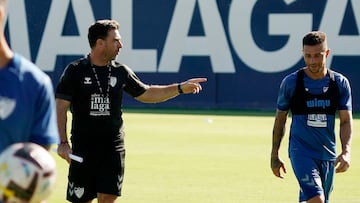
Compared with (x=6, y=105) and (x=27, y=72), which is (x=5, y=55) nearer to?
(x=27, y=72)

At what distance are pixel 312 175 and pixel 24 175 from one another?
5022 mm

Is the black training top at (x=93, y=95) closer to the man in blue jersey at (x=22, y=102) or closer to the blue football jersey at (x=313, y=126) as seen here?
the blue football jersey at (x=313, y=126)

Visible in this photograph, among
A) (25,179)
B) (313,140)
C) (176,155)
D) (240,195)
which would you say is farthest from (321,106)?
(176,155)

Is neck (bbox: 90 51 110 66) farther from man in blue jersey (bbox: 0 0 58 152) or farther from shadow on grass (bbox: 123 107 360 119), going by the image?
shadow on grass (bbox: 123 107 360 119)

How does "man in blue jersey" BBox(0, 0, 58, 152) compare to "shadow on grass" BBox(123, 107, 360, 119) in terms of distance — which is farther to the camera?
"shadow on grass" BBox(123, 107, 360, 119)

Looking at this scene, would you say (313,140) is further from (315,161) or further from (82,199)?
(82,199)

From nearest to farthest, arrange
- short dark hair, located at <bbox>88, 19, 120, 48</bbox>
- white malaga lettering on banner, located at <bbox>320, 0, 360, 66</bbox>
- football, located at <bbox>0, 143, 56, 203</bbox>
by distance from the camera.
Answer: football, located at <bbox>0, 143, 56, 203</bbox>, short dark hair, located at <bbox>88, 19, 120, 48</bbox>, white malaga lettering on banner, located at <bbox>320, 0, 360, 66</bbox>

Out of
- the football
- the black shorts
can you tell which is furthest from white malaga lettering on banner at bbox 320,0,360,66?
the football

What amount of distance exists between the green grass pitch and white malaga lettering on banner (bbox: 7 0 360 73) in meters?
3.97

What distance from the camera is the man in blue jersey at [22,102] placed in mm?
5902

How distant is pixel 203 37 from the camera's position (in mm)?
30828

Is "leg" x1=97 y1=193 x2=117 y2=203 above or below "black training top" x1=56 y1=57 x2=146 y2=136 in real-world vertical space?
below

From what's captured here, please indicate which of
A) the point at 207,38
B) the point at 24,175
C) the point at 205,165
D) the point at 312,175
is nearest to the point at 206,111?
the point at 207,38

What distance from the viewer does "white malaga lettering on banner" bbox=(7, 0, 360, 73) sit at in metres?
29.7
